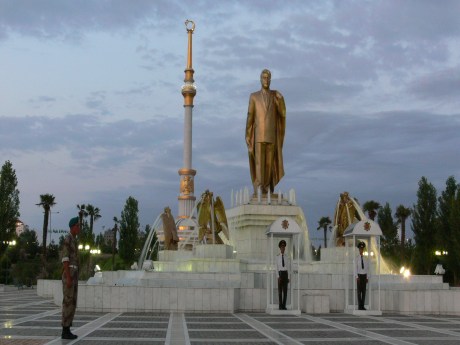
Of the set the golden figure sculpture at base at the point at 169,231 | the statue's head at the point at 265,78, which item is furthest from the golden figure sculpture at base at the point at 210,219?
the statue's head at the point at 265,78

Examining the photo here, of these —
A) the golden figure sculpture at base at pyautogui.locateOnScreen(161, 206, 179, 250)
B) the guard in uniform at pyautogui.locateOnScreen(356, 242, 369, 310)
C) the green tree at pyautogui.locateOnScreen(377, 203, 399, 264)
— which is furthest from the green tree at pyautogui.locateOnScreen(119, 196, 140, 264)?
the guard in uniform at pyautogui.locateOnScreen(356, 242, 369, 310)

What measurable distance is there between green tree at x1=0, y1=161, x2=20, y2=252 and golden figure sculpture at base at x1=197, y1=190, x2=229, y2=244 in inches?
821

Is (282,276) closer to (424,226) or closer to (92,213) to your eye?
(424,226)

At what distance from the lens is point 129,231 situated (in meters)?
59.7

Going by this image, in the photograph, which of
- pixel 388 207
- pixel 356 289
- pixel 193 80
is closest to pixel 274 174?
pixel 356 289

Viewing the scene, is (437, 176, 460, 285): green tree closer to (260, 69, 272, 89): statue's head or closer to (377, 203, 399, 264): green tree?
(377, 203, 399, 264): green tree

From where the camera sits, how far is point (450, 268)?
129 ft

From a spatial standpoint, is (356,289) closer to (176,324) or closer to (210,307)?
(210,307)

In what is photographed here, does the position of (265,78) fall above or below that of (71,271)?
above

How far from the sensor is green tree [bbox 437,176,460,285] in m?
38.5

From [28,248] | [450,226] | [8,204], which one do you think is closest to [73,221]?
[8,204]

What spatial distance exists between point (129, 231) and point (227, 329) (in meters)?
48.8

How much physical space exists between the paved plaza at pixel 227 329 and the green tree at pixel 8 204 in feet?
82.3

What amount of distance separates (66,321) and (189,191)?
58.7 m
